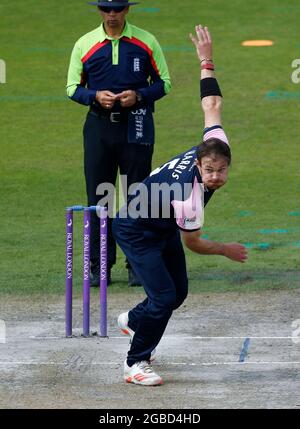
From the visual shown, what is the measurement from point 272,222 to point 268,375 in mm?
5340

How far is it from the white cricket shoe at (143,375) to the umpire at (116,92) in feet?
9.54

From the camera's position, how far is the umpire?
11.9 metres

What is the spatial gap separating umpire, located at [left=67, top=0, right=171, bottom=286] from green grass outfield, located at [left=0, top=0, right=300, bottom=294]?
1.08 metres

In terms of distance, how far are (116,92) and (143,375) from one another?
3.54m

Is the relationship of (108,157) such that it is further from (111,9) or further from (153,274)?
(153,274)

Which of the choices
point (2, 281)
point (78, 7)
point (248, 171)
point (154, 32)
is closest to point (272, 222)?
point (248, 171)

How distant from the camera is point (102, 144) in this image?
11992 mm

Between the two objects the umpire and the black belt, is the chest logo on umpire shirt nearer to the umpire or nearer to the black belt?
the umpire

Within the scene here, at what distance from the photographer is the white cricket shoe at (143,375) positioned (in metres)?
9.13
